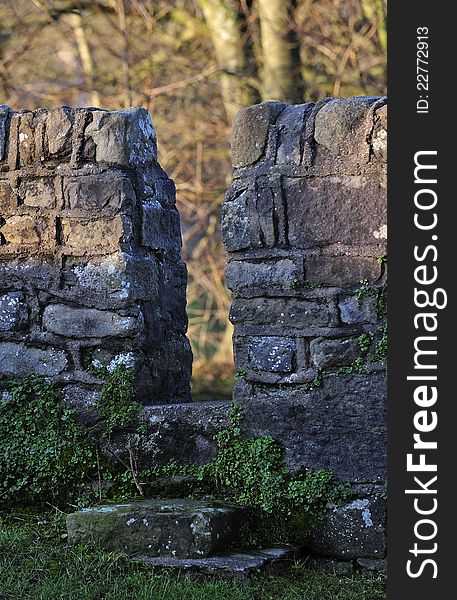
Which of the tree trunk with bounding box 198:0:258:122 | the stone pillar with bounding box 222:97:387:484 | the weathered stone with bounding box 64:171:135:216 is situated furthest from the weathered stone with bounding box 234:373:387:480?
the tree trunk with bounding box 198:0:258:122

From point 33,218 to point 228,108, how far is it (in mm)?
5261

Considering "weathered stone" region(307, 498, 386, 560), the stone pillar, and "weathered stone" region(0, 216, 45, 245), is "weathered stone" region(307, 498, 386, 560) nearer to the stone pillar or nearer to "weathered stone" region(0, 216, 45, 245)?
the stone pillar

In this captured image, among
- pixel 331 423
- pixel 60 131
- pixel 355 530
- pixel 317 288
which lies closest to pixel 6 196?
pixel 60 131

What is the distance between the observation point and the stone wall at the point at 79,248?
3.84 meters

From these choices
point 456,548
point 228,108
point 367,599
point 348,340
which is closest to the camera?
point 456,548

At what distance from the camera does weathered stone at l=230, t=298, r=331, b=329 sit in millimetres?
3561

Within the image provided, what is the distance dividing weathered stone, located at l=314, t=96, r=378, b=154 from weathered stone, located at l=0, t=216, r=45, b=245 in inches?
48.9

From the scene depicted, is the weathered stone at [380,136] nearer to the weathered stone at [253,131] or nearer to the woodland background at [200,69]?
the weathered stone at [253,131]

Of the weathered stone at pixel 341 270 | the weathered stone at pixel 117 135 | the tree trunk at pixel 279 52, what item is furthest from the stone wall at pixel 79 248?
the tree trunk at pixel 279 52

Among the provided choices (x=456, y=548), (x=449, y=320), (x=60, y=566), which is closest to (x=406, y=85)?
(x=449, y=320)

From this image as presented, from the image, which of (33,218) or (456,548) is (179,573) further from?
(33,218)

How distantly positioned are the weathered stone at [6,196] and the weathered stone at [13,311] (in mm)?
375

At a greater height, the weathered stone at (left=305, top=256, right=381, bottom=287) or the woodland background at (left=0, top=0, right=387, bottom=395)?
the woodland background at (left=0, top=0, right=387, bottom=395)

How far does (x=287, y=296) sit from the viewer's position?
3.60m
